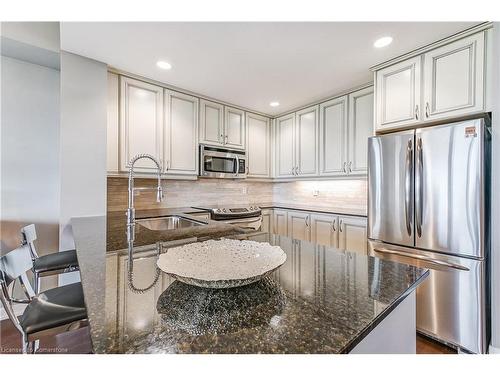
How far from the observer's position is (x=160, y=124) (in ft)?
8.50

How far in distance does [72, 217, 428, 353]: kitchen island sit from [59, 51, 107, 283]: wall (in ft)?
4.42

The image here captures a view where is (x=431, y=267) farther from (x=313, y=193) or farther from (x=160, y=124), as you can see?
(x=160, y=124)

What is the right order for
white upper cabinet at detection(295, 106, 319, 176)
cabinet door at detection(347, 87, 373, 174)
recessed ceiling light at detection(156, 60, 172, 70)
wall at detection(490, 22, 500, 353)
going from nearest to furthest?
1. wall at detection(490, 22, 500, 353)
2. recessed ceiling light at detection(156, 60, 172, 70)
3. cabinet door at detection(347, 87, 373, 174)
4. white upper cabinet at detection(295, 106, 319, 176)

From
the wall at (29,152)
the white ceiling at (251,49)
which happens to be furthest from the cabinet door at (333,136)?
the wall at (29,152)

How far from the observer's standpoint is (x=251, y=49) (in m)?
1.92

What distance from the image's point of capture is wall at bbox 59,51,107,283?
1.97m

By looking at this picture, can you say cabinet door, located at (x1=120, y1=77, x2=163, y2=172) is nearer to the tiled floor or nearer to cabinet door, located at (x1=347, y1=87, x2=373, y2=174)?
cabinet door, located at (x1=347, y1=87, x2=373, y2=174)

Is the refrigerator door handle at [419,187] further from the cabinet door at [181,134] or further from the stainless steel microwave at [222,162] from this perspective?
the cabinet door at [181,134]

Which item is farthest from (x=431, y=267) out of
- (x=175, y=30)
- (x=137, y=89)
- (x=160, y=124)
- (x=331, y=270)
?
(x=137, y=89)

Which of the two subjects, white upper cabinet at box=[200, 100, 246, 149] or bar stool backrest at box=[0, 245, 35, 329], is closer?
bar stool backrest at box=[0, 245, 35, 329]

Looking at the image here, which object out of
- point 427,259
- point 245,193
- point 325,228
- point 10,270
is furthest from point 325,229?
point 10,270

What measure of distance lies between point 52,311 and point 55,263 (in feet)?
2.56

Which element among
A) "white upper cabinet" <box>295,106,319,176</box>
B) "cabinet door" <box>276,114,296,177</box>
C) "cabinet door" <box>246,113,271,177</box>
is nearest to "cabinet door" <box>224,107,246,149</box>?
"cabinet door" <box>246,113,271,177</box>

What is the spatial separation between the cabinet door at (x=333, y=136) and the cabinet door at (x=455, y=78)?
3.22ft
